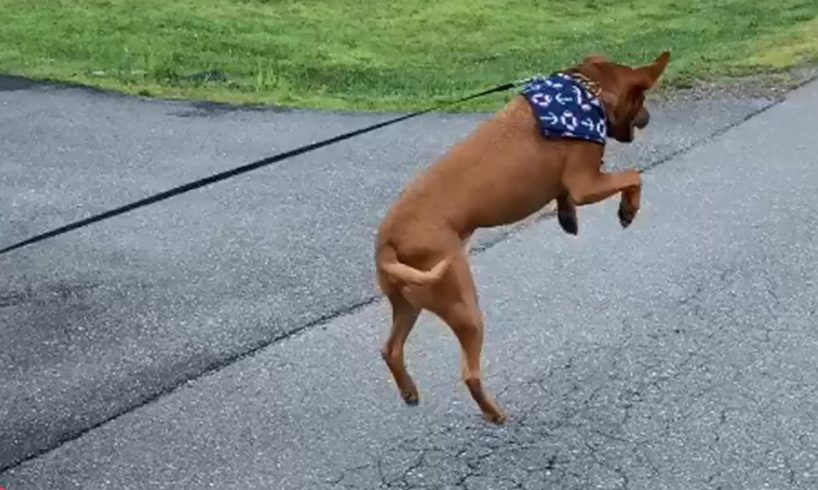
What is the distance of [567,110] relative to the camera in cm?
252

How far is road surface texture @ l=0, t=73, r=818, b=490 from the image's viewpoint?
185 inches

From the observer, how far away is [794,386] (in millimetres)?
5258

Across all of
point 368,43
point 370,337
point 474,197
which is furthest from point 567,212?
point 368,43

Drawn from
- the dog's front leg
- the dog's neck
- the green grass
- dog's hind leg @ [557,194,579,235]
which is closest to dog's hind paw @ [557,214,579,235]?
dog's hind leg @ [557,194,579,235]

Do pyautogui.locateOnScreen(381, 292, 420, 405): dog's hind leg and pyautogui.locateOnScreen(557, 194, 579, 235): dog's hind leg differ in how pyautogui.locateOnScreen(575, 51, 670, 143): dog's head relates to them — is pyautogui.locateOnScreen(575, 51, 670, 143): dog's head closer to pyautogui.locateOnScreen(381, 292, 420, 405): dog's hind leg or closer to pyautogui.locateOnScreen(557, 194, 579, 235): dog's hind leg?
pyautogui.locateOnScreen(557, 194, 579, 235): dog's hind leg

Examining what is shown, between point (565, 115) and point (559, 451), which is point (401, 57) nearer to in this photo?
point (559, 451)

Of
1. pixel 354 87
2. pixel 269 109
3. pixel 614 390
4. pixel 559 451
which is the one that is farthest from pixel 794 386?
pixel 354 87

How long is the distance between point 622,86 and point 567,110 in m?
0.17

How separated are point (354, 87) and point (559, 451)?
7162 millimetres

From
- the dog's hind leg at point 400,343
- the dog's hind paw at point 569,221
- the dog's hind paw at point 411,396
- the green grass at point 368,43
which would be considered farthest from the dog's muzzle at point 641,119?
the green grass at point 368,43

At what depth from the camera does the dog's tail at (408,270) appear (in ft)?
8.00

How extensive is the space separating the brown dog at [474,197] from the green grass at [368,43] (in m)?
7.73

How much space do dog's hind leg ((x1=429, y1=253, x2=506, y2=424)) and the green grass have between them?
25.6 ft

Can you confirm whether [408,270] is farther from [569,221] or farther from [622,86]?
[622,86]
